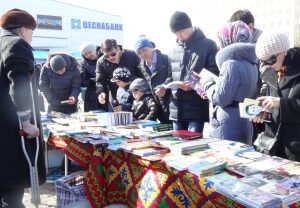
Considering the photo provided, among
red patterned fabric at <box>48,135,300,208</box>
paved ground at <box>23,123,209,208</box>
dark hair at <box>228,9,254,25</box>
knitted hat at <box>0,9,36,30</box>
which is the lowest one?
paved ground at <box>23,123,209,208</box>

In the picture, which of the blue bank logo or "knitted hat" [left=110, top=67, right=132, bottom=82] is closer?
"knitted hat" [left=110, top=67, right=132, bottom=82]

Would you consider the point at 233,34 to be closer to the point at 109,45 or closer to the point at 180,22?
the point at 180,22

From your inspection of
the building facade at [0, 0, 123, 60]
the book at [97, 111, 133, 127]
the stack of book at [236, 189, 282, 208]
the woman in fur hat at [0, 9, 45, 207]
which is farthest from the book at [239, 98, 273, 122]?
the building facade at [0, 0, 123, 60]

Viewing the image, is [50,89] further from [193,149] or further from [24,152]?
[193,149]

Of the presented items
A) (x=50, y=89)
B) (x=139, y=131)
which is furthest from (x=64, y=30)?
(x=139, y=131)

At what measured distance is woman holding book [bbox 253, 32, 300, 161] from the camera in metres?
1.82

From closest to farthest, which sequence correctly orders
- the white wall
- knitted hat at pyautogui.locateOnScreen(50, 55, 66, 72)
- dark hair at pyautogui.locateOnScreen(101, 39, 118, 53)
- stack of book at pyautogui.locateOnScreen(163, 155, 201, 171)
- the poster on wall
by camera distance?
1. stack of book at pyautogui.locateOnScreen(163, 155, 201, 171)
2. dark hair at pyautogui.locateOnScreen(101, 39, 118, 53)
3. knitted hat at pyautogui.locateOnScreen(50, 55, 66, 72)
4. the white wall
5. the poster on wall

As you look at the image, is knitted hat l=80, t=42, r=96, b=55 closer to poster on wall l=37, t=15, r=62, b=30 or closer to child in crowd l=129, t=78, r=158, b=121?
Result: child in crowd l=129, t=78, r=158, b=121

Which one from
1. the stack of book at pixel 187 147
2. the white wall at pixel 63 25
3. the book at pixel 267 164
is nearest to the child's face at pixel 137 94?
the stack of book at pixel 187 147

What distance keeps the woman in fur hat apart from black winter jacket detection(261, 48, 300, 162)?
1.50 m

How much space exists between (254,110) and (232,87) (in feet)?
1.00

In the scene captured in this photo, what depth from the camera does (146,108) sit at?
3232mm

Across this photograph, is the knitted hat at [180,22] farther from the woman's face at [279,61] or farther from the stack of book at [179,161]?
the stack of book at [179,161]

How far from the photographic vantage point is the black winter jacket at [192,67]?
287 centimetres
